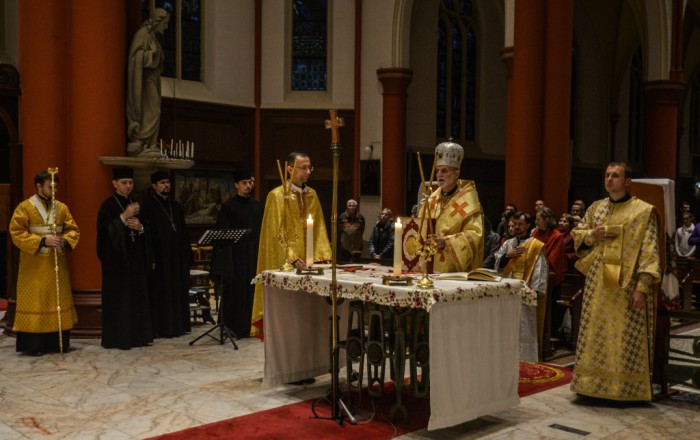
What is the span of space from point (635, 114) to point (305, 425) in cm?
2139

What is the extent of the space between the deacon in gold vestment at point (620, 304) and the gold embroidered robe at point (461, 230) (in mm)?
1070

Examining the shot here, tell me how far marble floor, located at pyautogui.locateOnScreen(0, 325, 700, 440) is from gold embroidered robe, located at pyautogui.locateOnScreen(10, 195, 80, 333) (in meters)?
0.39

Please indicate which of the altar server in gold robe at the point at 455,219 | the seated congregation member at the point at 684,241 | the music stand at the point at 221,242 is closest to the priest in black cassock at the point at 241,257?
the music stand at the point at 221,242

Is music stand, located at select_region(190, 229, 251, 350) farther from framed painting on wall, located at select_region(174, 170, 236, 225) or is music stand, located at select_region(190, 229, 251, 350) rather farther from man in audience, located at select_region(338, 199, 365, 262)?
framed painting on wall, located at select_region(174, 170, 236, 225)

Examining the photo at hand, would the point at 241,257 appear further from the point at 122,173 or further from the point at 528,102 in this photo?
the point at 528,102

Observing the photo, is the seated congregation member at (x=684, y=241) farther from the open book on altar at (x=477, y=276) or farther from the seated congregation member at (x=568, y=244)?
the open book on altar at (x=477, y=276)

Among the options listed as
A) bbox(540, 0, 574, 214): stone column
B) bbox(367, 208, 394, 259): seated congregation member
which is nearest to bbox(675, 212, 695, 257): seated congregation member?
bbox(540, 0, 574, 214): stone column

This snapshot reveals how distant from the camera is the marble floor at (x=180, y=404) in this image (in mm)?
4945

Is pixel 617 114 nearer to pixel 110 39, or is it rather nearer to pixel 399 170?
pixel 399 170

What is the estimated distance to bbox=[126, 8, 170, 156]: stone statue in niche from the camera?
8648mm

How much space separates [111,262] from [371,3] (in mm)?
9851

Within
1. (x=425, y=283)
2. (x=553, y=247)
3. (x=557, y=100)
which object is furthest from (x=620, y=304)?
(x=557, y=100)

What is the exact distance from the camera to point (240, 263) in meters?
8.73

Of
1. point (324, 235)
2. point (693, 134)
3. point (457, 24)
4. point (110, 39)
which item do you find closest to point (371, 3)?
point (457, 24)
